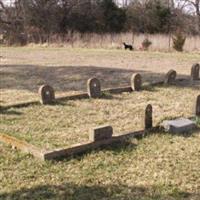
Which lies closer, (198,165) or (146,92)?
(198,165)

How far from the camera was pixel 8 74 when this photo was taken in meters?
10.8

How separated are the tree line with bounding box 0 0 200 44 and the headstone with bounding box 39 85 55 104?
2208 cm

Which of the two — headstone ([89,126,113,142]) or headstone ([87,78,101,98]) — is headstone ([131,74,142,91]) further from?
headstone ([89,126,113,142])

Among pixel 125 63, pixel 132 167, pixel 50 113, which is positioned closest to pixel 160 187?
pixel 132 167

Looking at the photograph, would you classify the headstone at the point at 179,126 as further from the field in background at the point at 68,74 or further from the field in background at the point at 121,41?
the field in background at the point at 121,41

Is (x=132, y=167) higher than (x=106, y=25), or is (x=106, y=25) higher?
(x=106, y=25)

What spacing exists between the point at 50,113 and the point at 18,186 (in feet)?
8.55

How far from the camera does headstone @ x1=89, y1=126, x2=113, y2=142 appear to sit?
451cm

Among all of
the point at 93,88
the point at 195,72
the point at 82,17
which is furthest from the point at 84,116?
the point at 82,17

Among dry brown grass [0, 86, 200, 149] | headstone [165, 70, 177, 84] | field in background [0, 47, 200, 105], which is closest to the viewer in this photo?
dry brown grass [0, 86, 200, 149]

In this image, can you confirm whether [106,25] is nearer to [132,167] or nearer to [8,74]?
[8,74]

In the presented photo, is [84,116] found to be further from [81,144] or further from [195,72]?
[195,72]

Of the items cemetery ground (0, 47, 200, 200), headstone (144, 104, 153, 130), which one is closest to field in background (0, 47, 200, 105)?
cemetery ground (0, 47, 200, 200)

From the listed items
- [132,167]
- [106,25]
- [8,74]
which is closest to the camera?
[132,167]
